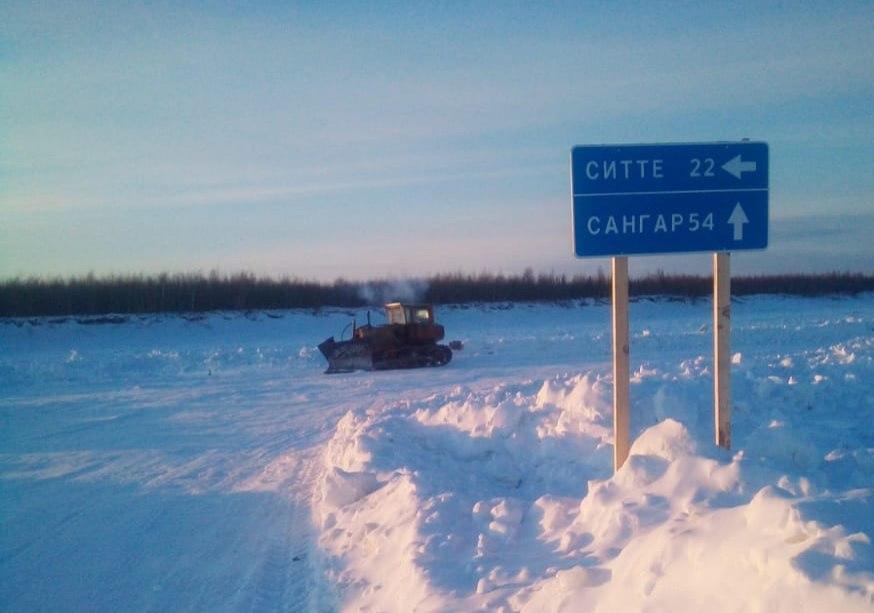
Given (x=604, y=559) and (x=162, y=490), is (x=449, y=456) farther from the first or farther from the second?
(x=604, y=559)

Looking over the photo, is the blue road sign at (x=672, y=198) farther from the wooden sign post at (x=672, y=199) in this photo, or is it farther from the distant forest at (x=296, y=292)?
the distant forest at (x=296, y=292)

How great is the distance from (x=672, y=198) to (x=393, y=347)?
1741 centimetres

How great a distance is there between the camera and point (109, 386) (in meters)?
20.2

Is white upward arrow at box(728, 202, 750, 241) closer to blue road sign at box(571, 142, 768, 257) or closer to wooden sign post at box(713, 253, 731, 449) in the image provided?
blue road sign at box(571, 142, 768, 257)

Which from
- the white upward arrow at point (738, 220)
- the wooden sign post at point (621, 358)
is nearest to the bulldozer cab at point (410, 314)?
the wooden sign post at point (621, 358)

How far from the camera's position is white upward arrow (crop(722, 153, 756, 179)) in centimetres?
649

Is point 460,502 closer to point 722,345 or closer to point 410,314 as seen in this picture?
point 722,345

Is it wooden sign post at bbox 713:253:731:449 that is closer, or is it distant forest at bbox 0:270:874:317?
wooden sign post at bbox 713:253:731:449

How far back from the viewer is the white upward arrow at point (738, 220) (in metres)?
6.50

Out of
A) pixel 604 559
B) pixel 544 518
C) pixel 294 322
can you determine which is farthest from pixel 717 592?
pixel 294 322

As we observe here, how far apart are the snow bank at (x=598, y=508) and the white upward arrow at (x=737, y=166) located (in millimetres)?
2221

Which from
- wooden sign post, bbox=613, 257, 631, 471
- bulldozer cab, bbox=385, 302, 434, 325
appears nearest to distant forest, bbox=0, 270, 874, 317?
bulldozer cab, bbox=385, 302, 434, 325

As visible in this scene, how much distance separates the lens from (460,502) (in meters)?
6.79

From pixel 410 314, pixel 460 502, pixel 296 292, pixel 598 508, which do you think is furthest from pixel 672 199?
pixel 296 292
